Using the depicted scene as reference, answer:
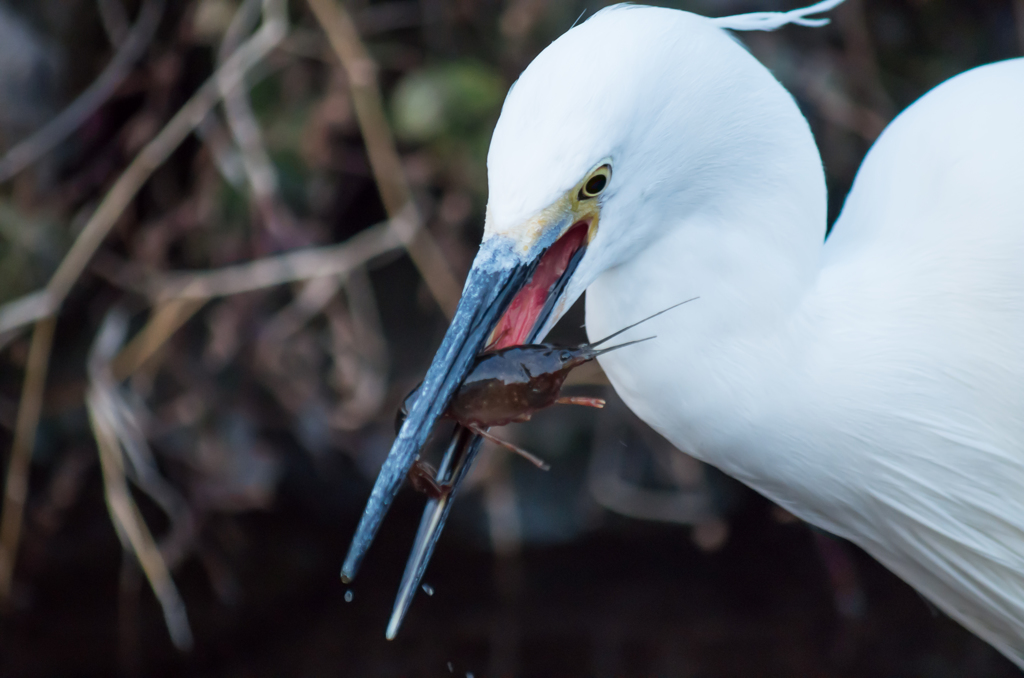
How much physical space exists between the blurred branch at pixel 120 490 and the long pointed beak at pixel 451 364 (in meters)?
1.24

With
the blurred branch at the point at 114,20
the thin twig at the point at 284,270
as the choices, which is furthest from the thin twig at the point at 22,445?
the blurred branch at the point at 114,20

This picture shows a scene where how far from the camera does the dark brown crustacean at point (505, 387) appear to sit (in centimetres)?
80

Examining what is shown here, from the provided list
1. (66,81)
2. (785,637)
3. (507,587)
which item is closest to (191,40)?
(66,81)

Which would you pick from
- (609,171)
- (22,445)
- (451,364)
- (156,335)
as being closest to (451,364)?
(451,364)

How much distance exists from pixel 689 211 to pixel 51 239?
1691 mm

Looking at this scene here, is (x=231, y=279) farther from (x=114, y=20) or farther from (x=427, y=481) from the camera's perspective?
(x=427, y=481)

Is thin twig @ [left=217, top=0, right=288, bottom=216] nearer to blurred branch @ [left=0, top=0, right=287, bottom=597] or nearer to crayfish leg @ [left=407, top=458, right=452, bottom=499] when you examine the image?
blurred branch @ [left=0, top=0, right=287, bottom=597]

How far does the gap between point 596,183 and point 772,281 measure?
0.73 feet

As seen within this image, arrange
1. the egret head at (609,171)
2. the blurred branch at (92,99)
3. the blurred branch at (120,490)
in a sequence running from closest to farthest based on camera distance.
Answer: the egret head at (609,171) → the blurred branch at (120,490) → the blurred branch at (92,99)

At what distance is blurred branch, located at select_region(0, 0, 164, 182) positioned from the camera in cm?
198

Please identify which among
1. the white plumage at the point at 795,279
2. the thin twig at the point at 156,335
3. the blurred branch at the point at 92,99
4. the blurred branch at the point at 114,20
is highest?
the blurred branch at the point at 114,20

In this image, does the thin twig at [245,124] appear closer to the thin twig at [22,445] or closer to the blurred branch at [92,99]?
the blurred branch at [92,99]

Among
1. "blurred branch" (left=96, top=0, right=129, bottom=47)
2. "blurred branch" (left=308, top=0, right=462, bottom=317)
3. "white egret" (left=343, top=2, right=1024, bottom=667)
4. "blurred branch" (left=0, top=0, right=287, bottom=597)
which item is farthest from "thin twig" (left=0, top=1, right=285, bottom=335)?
"white egret" (left=343, top=2, right=1024, bottom=667)

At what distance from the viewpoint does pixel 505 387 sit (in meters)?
0.79
